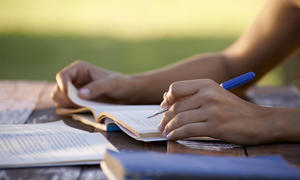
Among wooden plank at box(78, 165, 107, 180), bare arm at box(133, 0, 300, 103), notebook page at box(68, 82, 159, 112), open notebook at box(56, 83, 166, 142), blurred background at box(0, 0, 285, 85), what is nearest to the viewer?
wooden plank at box(78, 165, 107, 180)

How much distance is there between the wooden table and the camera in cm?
100

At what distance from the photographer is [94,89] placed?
5.59 ft

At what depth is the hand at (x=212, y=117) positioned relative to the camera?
3.89ft

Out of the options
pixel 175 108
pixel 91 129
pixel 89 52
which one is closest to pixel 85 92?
pixel 91 129

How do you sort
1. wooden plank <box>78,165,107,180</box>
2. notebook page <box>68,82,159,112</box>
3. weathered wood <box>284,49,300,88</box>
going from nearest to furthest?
wooden plank <box>78,165,107,180</box>, notebook page <box>68,82,159,112</box>, weathered wood <box>284,49,300,88</box>

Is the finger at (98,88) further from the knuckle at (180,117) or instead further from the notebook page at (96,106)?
the knuckle at (180,117)

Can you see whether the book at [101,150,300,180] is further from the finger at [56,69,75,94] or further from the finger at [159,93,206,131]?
the finger at [56,69,75,94]

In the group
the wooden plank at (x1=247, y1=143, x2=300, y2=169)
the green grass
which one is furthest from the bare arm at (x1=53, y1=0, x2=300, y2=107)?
the green grass

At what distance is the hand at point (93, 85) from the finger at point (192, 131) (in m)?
0.57

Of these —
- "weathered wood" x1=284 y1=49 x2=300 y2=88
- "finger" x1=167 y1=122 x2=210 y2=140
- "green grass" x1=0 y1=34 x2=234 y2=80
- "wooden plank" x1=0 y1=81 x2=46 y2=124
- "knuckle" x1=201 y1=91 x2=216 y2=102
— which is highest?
"knuckle" x1=201 y1=91 x2=216 y2=102

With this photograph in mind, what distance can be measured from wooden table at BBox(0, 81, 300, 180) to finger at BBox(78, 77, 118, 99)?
0.39ft

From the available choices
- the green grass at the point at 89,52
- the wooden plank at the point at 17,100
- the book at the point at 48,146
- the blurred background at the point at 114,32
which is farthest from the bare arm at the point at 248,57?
the green grass at the point at 89,52

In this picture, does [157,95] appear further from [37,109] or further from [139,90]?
[37,109]

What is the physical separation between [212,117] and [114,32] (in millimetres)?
6255
